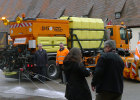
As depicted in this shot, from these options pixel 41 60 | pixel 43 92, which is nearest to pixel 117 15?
pixel 41 60

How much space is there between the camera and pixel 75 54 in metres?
5.23

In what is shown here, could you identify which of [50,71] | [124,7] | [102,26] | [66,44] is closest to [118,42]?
[102,26]

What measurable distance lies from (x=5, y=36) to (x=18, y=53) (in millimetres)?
1836

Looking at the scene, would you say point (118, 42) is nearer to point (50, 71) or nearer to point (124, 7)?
point (50, 71)

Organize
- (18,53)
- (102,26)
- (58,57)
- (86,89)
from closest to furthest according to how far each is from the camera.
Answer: (86,89) < (58,57) < (18,53) < (102,26)

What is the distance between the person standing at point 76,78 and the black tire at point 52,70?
6.80 meters


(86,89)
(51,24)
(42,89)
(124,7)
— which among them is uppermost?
(124,7)

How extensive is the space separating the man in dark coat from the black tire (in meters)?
0.67

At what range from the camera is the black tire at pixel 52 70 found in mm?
12031

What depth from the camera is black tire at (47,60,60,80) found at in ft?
39.5

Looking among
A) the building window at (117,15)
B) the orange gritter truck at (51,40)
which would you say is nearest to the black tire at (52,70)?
the orange gritter truck at (51,40)

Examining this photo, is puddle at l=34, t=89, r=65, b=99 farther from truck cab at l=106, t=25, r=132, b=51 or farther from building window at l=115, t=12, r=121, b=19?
building window at l=115, t=12, r=121, b=19

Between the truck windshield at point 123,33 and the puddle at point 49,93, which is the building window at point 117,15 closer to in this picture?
the truck windshield at point 123,33

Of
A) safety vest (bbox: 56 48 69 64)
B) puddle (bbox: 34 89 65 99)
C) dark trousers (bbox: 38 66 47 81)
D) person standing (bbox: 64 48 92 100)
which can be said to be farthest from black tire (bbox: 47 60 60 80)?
person standing (bbox: 64 48 92 100)
